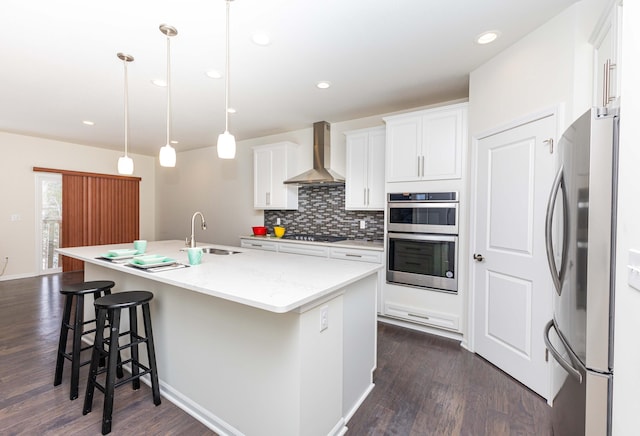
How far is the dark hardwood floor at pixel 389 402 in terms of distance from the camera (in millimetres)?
1723

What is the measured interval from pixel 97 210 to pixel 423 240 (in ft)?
21.4

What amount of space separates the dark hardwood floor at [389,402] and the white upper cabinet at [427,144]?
68.9 inches

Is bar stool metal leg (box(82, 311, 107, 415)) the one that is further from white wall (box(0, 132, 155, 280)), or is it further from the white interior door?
white wall (box(0, 132, 155, 280))

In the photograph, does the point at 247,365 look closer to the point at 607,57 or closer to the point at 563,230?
the point at 563,230

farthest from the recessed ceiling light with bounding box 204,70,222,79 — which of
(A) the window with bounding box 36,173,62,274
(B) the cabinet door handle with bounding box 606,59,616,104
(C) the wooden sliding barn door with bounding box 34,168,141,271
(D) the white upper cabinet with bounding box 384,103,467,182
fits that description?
(A) the window with bounding box 36,173,62,274

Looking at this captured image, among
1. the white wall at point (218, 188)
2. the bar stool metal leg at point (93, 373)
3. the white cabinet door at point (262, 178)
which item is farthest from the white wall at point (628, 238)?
the white cabinet door at point (262, 178)

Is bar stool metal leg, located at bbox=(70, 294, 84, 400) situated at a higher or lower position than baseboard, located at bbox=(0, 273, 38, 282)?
higher

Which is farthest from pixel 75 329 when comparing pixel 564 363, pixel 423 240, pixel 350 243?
pixel 423 240

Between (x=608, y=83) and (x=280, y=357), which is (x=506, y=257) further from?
(x=280, y=357)

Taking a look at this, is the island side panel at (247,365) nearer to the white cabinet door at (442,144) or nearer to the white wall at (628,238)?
the white wall at (628,238)

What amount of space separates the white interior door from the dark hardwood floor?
0.21 metres

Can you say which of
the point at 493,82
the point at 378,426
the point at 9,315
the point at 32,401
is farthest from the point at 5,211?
the point at 493,82

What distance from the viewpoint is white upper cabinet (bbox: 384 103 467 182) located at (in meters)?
2.91

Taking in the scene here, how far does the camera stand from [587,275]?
1183 millimetres
